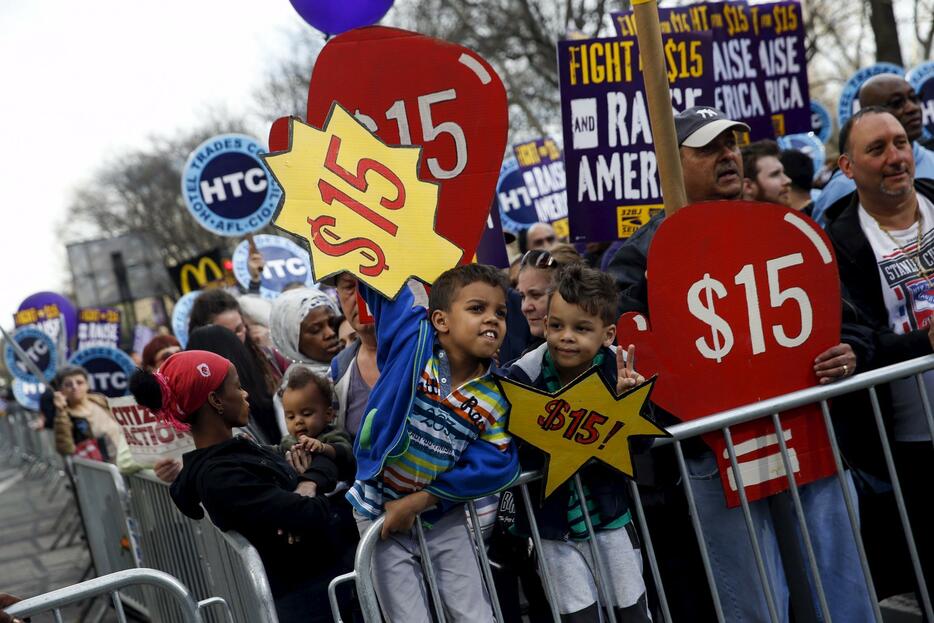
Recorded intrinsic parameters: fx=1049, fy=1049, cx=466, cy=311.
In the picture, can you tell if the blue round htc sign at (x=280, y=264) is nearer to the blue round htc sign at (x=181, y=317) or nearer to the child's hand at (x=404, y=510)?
the blue round htc sign at (x=181, y=317)

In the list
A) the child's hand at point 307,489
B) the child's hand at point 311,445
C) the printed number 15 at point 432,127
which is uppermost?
the printed number 15 at point 432,127

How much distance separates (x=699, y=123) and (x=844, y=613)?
6.28 ft

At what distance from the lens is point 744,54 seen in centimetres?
686

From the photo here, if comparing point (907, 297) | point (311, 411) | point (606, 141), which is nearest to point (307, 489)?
point (311, 411)

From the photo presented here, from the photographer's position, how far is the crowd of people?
3.16m

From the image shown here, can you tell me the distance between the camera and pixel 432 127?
3.82m

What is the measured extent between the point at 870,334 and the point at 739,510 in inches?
31.6

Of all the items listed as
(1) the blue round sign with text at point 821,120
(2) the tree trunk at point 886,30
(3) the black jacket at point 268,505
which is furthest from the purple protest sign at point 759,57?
(2) the tree trunk at point 886,30

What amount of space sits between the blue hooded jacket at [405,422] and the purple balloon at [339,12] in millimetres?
1319

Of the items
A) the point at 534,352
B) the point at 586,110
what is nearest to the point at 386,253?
the point at 534,352

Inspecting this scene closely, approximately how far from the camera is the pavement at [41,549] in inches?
420

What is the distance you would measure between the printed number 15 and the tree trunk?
648 inches

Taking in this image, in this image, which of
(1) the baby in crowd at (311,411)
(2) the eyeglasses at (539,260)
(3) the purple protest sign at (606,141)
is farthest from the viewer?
(3) the purple protest sign at (606,141)

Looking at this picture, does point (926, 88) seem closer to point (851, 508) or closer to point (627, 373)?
point (851, 508)
